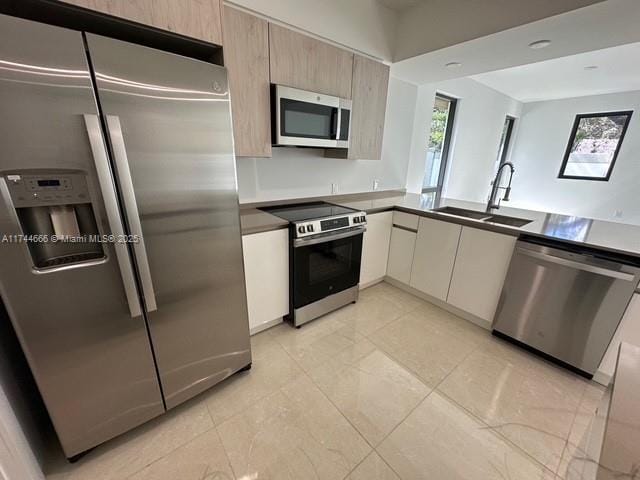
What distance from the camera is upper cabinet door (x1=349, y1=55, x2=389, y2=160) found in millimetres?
2186

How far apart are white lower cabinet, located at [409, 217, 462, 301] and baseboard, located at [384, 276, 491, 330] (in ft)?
0.27

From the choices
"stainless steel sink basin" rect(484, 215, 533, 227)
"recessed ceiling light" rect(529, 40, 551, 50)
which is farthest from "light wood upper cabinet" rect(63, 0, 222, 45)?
"stainless steel sink basin" rect(484, 215, 533, 227)

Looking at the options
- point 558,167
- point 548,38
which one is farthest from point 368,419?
point 558,167

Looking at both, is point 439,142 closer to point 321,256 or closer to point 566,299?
point 566,299

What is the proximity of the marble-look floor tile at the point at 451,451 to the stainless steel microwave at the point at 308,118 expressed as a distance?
1.93 meters

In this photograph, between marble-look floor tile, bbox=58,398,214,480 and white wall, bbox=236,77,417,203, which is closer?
marble-look floor tile, bbox=58,398,214,480

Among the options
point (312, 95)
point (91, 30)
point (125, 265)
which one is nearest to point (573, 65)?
point (312, 95)

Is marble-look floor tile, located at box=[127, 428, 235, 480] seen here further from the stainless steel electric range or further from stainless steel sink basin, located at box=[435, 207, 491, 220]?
stainless steel sink basin, located at box=[435, 207, 491, 220]

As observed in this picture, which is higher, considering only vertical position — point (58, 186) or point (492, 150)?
point (492, 150)

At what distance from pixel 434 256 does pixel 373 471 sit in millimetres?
1739

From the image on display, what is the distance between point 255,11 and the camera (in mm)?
1750

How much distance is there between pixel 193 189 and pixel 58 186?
1.46ft

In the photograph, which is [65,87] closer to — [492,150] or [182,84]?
[182,84]

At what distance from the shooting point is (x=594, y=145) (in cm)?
492
